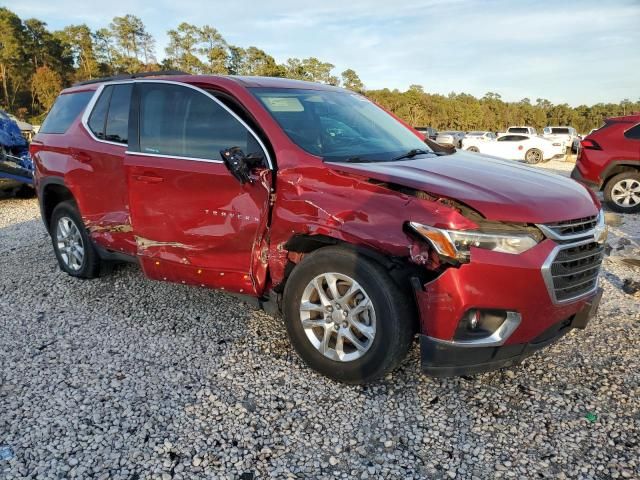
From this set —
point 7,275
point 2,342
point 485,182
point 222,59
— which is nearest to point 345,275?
point 485,182

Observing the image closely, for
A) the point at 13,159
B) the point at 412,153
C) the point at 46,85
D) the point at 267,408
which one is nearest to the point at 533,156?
the point at 13,159

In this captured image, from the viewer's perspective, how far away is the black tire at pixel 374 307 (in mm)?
2742

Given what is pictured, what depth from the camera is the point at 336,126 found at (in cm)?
362

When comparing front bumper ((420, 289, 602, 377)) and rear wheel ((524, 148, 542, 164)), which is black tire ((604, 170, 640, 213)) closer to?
front bumper ((420, 289, 602, 377))

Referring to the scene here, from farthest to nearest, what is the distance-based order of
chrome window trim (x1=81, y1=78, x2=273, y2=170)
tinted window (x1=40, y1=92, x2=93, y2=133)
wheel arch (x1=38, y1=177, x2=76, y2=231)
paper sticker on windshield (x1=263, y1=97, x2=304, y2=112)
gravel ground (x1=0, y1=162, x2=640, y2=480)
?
wheel arch (x1=38, y1=177, x2=76, y2=231) → tinted window (x1=40, y1=92, x2=93, y2=133) → paper sticker on windshield (x1=263, y1=97, x2=304, y2=112) → chrome window trim (x1=81, y1=78, x2=273, y2=170) → gravel ground (x1=0, y1=162, x2=640, y2=480)

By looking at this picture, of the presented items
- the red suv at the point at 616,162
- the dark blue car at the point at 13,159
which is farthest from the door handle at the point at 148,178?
the red suv at the point at 616,162

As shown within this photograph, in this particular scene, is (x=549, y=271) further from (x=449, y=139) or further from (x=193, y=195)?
(x=449, y=139)

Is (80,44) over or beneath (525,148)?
over

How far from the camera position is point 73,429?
2.68 meters

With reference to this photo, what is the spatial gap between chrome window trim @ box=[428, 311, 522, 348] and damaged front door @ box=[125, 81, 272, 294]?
1336mm

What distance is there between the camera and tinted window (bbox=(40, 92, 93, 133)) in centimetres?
470

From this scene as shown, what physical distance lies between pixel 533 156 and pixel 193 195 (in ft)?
74.3

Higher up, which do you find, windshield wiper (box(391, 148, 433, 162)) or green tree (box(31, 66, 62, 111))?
green tree (box(31, 66, 62, 111))

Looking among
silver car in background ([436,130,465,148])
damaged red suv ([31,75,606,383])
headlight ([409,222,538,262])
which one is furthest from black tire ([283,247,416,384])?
silver car in background ([436,130,465,148])
